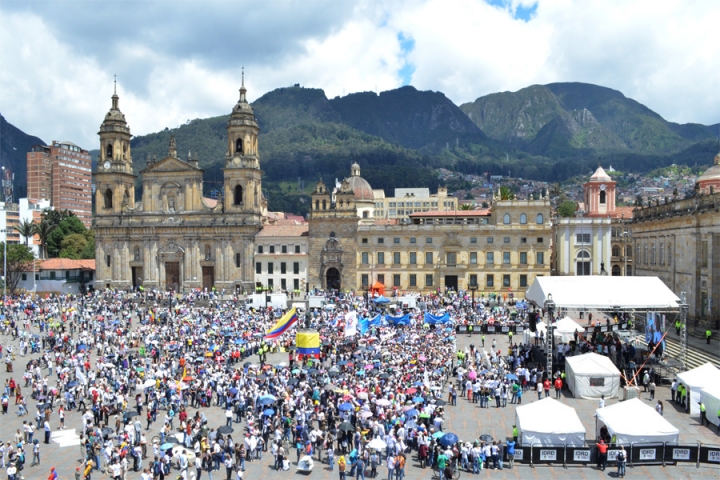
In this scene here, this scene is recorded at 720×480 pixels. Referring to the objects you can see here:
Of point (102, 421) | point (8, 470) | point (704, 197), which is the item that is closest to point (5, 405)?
point (102, 421)

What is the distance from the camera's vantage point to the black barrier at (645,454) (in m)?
23.3

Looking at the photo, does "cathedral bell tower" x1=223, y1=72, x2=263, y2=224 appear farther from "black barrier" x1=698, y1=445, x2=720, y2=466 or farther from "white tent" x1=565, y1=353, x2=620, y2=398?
"black barrier" x1=698, y1=445, x2=720, y2=466

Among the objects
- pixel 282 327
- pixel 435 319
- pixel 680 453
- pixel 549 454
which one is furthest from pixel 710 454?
pixel 435 319

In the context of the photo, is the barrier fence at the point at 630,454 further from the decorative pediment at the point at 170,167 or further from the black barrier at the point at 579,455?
the decorative pediment at the point at 170,167

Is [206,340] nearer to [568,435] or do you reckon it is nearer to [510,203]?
[568,435]

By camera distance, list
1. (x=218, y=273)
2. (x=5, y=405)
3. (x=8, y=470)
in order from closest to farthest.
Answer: (x=8, y=470)
(x=5, y=405)
(x=218, y=273)

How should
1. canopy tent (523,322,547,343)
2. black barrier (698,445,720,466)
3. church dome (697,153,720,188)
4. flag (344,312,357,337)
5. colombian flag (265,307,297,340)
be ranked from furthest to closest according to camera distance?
church dome (697,153,720,188)
canopy tent (523,322,547,343)
flag (344,312,357,337)
colombian flag (265,307,297,340)
black barrier (698,445,720,466)

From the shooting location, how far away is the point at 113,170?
8100cm

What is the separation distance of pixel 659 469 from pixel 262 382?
17.6m

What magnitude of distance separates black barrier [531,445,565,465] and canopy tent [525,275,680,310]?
468 inches

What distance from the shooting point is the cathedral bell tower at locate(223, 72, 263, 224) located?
76.7 meters

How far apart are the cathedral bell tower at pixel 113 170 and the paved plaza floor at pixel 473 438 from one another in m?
51.3

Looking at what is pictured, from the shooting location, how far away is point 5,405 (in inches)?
1229

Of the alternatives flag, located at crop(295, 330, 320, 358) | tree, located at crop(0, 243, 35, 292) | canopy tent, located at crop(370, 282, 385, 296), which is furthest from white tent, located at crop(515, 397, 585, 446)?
tree, located at crop(0, 243, 35, 292)
